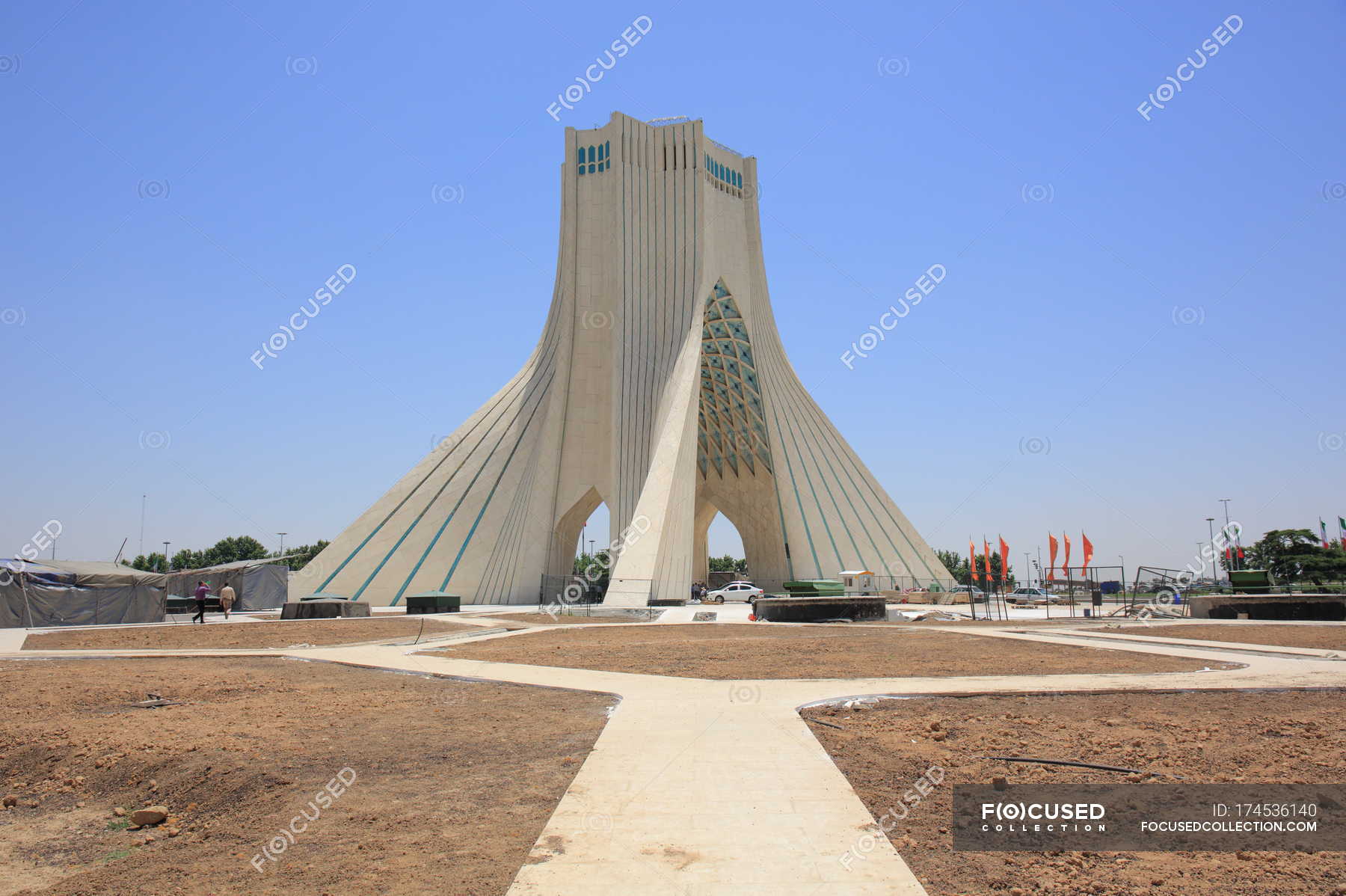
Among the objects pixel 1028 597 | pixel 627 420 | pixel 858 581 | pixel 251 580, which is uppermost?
pixel 627 420

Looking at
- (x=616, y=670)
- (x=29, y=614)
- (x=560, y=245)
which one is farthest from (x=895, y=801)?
(x=560, y=245)

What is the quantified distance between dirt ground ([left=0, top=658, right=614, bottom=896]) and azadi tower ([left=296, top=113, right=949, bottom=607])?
20.2 metres

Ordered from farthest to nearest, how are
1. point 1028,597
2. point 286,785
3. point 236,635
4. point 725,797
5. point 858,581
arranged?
point 1028,597
point 858,581
point 236,635
point 286,785
point 725,797

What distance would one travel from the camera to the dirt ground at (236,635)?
1428cm

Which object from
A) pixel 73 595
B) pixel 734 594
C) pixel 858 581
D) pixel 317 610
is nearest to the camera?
pixel 73 595

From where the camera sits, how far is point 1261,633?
15297mm

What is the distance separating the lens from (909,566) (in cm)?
3331

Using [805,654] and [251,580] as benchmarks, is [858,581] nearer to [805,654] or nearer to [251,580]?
[805,654]

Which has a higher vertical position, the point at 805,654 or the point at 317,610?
the point at 805,654

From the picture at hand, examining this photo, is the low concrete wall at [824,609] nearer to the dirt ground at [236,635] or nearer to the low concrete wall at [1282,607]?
the dirt ground at [236,635]

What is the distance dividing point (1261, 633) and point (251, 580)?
1030 inches

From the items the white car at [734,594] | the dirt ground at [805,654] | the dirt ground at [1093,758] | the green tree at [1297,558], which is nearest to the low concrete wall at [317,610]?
the dirt ground at [805,654]

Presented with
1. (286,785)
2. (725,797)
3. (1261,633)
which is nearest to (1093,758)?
(725,797)

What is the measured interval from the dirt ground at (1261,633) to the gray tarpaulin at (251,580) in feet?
78.5
